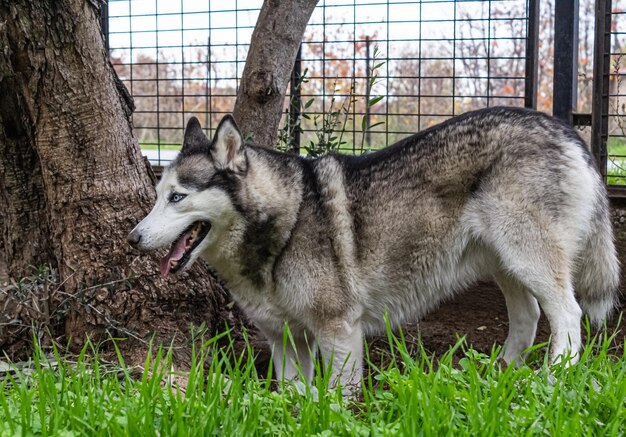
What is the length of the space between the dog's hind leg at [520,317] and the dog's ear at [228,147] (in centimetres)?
152

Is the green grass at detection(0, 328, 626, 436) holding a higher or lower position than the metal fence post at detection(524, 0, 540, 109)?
lower

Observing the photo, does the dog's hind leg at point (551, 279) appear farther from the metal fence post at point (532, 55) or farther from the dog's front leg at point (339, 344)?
the metal fence post at point (532, 55)

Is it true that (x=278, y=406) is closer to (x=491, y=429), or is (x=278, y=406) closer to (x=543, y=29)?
(x=491, y=429)

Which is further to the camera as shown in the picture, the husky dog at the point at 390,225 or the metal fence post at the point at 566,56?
the metal fence post at the point at 566,56

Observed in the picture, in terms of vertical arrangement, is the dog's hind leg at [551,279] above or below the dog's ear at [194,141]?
below

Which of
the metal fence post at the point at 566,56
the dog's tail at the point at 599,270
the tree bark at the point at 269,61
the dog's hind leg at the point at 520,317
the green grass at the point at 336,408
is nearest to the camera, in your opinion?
the green grass at the point at 336,408

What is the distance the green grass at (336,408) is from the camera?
8.30 feet

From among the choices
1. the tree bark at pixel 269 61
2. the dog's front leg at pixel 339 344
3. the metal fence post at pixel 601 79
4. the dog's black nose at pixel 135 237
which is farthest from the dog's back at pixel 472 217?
the metal fence post at pixel 601 79

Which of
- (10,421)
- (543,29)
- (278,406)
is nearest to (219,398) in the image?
(278,406)

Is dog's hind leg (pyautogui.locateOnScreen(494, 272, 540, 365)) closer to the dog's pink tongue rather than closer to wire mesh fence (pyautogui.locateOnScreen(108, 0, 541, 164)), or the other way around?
the dog's pink tongue

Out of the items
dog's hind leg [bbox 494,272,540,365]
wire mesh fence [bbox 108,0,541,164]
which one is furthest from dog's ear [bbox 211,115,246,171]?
wire mesh fence [bbox 108,0,541,164]

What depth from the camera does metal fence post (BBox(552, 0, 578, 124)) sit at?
561 cm

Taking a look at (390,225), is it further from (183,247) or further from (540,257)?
(183,247)

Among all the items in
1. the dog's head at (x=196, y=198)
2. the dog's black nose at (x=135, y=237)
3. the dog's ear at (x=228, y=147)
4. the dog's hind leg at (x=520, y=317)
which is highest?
the dog's ear at (x=228, y=147)
